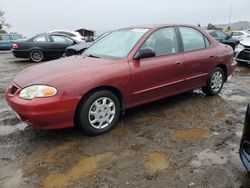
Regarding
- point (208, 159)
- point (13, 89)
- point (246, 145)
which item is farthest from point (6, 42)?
point (246, 145)

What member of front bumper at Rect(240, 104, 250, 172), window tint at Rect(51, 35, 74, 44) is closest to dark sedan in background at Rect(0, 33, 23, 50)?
window tint at Rect(51, 35, 74, 44)

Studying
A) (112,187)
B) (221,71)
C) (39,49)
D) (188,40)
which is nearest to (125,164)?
(112,187)

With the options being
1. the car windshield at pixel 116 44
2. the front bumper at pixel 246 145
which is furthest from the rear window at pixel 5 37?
the front bumper at pixel 246 145

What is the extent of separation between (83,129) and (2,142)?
117 centimetres

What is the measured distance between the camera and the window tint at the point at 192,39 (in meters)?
5.40

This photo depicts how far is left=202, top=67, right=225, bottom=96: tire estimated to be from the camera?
598cm

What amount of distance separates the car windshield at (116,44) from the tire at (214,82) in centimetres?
189

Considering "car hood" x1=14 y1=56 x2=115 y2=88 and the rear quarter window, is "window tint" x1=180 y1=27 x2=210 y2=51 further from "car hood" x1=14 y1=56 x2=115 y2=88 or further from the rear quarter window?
the rear quarter window

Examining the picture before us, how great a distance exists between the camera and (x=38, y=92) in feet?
12.5

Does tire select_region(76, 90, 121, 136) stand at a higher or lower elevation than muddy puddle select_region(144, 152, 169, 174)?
higher

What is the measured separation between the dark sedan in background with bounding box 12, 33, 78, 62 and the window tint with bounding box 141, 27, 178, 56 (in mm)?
9403

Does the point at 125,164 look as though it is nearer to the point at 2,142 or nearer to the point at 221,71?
the point at 2,142

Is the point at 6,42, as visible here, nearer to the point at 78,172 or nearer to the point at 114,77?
the point at 114,77

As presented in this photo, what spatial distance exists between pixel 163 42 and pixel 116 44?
802mm
